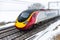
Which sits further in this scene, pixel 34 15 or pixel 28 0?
pixel 28 0

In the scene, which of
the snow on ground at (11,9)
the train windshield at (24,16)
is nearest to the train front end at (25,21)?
the train windshield at (24,16)

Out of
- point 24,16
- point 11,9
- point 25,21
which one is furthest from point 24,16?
point 11,9

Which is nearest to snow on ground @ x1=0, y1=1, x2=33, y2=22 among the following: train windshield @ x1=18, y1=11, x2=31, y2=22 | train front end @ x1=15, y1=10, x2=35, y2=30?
train windshield @ x1=18, y1=11, x2=31, y2=22

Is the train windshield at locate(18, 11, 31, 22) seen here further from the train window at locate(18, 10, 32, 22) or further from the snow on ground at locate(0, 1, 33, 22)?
the snow on ground at locate(0, 1, 33, 22)

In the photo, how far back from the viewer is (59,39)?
572 inches

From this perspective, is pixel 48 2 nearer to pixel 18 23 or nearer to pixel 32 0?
pixel 32 0

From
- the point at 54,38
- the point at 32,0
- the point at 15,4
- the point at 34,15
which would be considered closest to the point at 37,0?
the point at 32,0

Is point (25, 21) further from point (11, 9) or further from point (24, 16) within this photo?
point (11, 9)

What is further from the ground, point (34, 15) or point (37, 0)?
point (34, 15)

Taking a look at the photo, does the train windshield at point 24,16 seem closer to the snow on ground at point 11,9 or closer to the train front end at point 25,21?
the train front end at point 25,21

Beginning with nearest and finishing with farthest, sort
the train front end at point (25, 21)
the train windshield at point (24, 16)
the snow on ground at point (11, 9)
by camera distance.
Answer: the train front end at point (25, 21)
the train windshield at point (24, 16)
the snow on ground at point (11, 9)

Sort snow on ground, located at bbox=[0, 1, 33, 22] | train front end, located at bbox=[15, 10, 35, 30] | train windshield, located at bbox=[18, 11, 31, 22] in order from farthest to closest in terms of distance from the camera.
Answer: snow on ground, located at bbox=[0, 1, 33, 22] → train windshield, located at bbox=[18, 11, 31, 22] → train front end, located at bbox=[15, 10, 35, 30]

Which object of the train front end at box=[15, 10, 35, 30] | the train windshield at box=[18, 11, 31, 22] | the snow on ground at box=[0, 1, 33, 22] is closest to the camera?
the train front end at box=[15, 10, 35, 30]

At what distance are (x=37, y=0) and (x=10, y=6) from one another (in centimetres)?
1268
